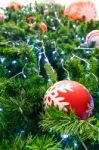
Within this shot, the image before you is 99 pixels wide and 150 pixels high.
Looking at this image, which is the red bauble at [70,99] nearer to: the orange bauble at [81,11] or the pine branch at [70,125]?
the pine branch at [70,125]

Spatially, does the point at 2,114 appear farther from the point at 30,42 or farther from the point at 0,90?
the point at 30,42

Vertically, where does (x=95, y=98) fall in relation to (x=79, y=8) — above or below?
below

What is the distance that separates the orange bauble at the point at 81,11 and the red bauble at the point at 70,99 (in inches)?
36.9

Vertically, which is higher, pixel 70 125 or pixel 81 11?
pixel 81 11

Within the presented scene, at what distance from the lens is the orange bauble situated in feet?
5.04

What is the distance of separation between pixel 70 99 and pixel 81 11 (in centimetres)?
102

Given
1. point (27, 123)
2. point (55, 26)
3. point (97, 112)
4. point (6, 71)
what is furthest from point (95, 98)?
point (55, 26)

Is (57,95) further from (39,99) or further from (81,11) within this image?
(81,11)

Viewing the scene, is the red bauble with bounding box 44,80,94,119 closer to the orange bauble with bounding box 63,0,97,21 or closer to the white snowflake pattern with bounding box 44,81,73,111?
the white snowflake pattern with bounding box 44,81,73,111

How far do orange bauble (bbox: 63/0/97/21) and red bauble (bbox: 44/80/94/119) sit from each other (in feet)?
3.08

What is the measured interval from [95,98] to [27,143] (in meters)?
0.23

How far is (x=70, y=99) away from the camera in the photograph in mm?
592

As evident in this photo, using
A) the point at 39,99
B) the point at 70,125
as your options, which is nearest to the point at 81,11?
the point at 39,99

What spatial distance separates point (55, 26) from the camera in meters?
1.50
